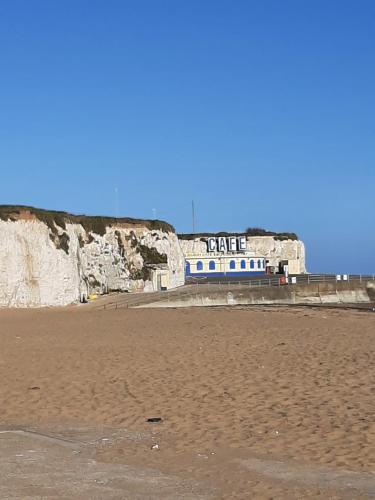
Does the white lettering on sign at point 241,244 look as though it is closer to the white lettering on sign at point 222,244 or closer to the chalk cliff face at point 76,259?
the white lettering on sign at point 222,244

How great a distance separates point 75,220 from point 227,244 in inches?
1322

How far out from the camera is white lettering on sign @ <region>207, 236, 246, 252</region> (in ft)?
252

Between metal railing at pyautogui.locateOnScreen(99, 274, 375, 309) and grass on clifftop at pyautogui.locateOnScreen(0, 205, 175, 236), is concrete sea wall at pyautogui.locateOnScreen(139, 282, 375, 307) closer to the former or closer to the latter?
metal railing at pyautogui.locateOnScreen(99, 274, 375, 309)

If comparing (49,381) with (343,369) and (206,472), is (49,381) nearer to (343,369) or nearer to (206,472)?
(343,369)

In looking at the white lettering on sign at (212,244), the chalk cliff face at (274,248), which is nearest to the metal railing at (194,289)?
the white lettering on sign at (212,244)

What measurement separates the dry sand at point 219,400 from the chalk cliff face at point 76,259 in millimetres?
16143

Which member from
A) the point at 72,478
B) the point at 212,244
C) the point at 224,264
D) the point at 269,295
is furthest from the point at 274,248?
the point at 72,478

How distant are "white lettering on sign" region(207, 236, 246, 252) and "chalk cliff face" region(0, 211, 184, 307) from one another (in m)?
20.8

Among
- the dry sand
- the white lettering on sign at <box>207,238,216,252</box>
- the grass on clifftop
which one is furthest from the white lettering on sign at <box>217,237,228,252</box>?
the dry sand

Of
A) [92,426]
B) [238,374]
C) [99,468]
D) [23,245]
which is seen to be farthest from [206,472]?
[23,245]

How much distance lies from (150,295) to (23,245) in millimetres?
8173

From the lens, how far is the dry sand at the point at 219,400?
700cm

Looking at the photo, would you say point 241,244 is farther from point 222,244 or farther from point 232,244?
point 222,244

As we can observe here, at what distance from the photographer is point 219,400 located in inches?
432
